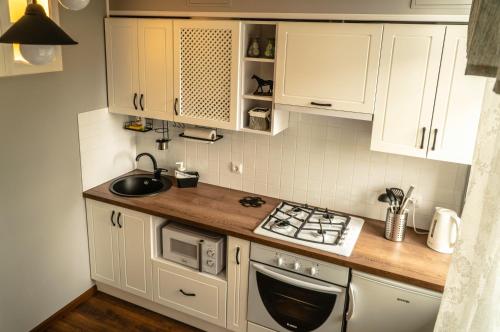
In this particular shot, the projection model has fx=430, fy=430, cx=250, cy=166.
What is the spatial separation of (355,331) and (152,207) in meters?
1.52

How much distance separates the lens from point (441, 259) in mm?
2432

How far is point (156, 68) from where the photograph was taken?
9.82ft

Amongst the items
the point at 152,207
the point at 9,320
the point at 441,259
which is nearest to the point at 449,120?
the point at 441,259

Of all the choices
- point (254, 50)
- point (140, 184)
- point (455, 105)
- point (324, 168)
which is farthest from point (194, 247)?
point (455, 105)

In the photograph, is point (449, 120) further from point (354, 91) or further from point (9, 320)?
point (9, 320)

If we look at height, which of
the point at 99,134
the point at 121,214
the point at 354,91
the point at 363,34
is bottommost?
the point at 121,214

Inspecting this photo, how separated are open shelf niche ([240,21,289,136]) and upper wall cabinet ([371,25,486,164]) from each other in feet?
2.17

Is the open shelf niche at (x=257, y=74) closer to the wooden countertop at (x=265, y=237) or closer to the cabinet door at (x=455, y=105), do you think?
the wooden countertop at (x=265, y=237)

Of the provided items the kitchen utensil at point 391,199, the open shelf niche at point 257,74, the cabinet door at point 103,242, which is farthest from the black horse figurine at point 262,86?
the cabinet door at point 103,242

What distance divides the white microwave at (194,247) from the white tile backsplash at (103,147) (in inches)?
28.1

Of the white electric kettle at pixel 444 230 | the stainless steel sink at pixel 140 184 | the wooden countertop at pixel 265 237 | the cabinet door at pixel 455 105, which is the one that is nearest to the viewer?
the cabinet door at pixel 455 105

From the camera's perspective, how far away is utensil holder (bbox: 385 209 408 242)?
2561 millimetres

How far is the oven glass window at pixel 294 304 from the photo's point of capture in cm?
253

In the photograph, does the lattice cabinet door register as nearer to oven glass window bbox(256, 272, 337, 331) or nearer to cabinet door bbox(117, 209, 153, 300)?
cabinet door bbox(117, 209, 153, 300)
